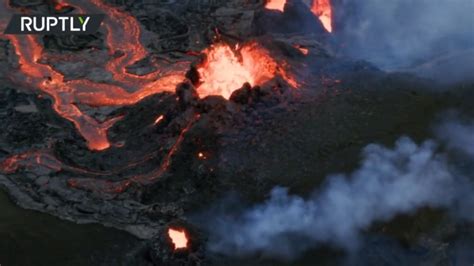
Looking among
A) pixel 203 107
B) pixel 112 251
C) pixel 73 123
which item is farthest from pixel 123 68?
pixel 112 251

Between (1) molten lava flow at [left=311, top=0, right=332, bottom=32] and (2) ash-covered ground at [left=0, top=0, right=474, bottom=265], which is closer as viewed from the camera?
(2) ash-covered ground at [left=0, top=0, right=474, bottom=265]

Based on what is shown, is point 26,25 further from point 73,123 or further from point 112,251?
point 112,251

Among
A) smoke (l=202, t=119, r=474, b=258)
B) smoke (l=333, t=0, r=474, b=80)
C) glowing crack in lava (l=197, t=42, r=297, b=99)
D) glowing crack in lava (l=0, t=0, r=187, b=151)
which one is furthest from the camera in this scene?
smoke (l=333, t=0, r=474, b=80)

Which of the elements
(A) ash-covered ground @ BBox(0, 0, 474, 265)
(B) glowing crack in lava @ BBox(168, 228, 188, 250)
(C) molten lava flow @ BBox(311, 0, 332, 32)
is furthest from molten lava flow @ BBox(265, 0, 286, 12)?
(B) glowing crack in lava @ BBox(168, 228, 188, 250)

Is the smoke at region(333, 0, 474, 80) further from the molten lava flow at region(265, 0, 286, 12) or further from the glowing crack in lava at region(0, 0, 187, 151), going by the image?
the glowing crack in lava at region(0, 0, 187, 151)

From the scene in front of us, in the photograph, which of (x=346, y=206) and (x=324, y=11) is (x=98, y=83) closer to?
(x=324, y=11)

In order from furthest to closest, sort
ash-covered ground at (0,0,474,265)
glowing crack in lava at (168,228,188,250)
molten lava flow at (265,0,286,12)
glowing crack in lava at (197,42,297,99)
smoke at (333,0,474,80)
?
molten lava flow at (265,0,286,12)
smoke at (333,0,474,80)
glowing crack in lava at (197,42,297,99)
ash-covered ground at (0,0,474,265)
glowing crack in lava at (168,228,188,250)

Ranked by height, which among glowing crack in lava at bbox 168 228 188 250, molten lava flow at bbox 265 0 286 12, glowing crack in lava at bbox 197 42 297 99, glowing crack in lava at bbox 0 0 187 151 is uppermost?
molten lava flow at bbox 265 0 286 12

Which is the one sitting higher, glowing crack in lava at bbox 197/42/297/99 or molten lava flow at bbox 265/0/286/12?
molten lava flow at bbox 265/0/286/12
